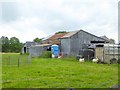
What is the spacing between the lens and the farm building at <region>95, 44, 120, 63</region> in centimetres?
2988

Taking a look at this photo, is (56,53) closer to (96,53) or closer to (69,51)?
(69,51)

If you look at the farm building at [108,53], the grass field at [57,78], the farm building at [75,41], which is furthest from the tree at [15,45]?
the grass field at [57,78]

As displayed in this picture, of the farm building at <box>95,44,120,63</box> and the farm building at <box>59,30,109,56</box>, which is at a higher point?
the farm building at <box>59,30,109,56</box>

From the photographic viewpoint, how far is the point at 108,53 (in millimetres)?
30234

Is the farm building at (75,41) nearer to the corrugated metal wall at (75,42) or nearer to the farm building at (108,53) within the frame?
the corrugated metal wall at (75,42)

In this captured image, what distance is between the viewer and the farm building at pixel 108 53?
2988 centimetres

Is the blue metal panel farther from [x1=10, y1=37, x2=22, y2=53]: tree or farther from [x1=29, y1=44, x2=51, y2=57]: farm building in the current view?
[x1=10, y1=37, x2=22, y2=53]: tree

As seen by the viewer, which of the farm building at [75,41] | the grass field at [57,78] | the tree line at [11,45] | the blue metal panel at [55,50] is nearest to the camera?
the grass field at [57,78]

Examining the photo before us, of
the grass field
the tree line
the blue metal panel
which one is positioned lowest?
the grass field

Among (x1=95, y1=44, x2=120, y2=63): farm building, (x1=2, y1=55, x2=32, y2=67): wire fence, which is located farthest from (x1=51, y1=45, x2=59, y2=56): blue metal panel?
(x1=2, y1=55, x2=32, y2=67): wire fence

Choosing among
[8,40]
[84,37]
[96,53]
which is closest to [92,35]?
[84,37]

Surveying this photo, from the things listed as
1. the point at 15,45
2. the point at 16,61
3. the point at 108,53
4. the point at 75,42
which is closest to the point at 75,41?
the point at 75,42

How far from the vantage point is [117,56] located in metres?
30.6

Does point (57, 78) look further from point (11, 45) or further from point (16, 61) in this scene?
point (11, 45)
